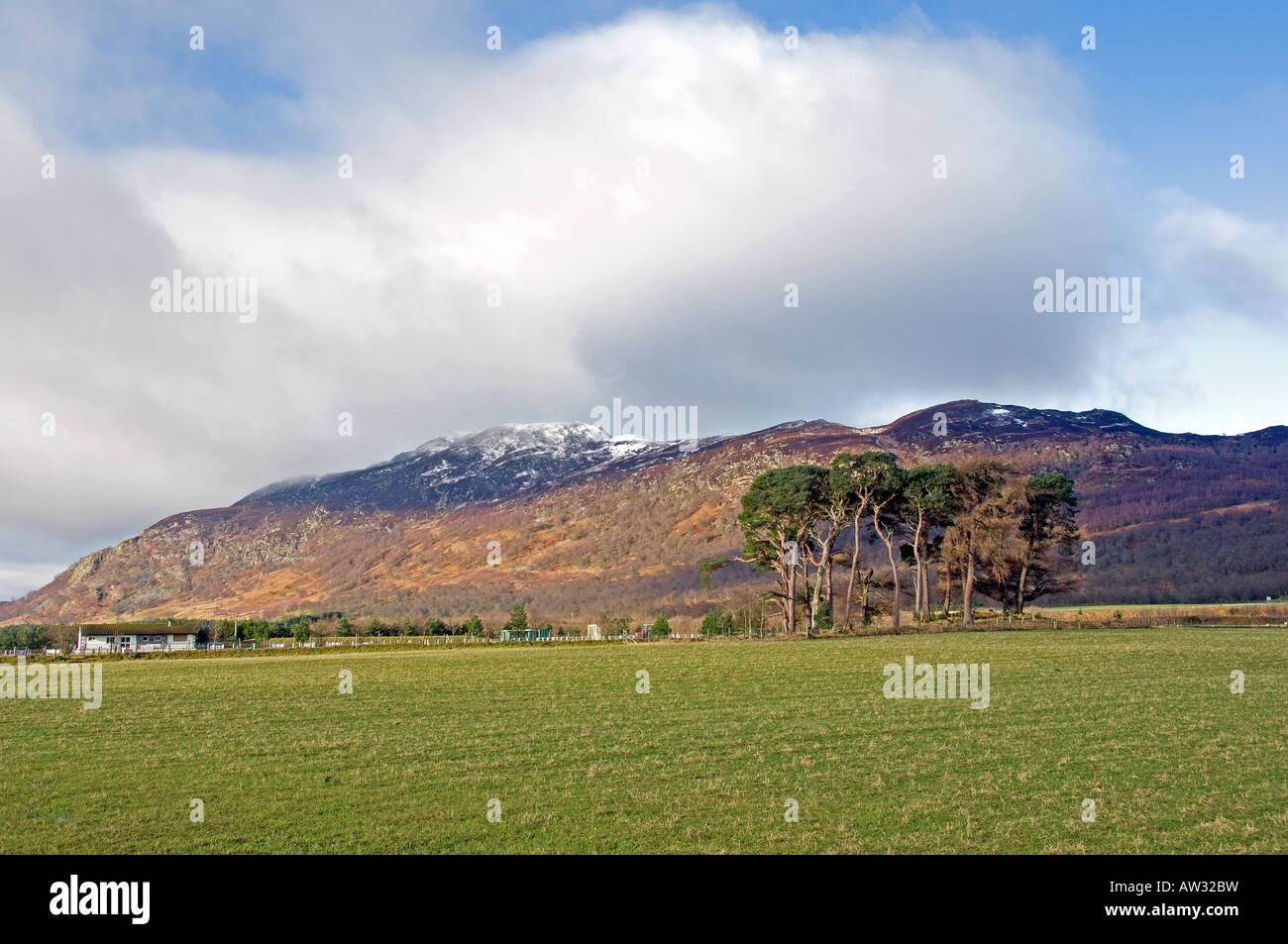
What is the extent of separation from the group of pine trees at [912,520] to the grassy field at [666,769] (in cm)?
3832

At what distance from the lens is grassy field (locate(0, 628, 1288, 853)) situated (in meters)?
13.0

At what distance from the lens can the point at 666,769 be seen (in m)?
17.7

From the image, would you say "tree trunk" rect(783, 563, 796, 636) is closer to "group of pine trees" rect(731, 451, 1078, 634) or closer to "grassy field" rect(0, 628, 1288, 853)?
"group of pine trees" rect(731, 451, 1078, 634)

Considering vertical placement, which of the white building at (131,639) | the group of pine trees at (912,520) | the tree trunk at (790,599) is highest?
the group of pine trees at (912,520)

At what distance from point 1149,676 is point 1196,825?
23565 millimetres

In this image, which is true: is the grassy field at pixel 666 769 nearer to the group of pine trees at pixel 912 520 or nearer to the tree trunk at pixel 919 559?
the group of pine trees at pixel 912 520

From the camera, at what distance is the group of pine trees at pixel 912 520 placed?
73125mm

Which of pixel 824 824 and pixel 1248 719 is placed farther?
pixel 1248 719

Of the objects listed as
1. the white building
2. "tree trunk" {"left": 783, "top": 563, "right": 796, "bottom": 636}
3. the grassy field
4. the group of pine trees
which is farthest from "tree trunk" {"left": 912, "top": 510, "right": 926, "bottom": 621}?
the white building

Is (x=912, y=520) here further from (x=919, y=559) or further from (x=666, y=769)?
(x=666, y=769)

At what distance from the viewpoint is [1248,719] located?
77.1ft

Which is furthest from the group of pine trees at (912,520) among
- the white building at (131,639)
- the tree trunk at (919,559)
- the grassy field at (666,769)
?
the white building at (131,639)
